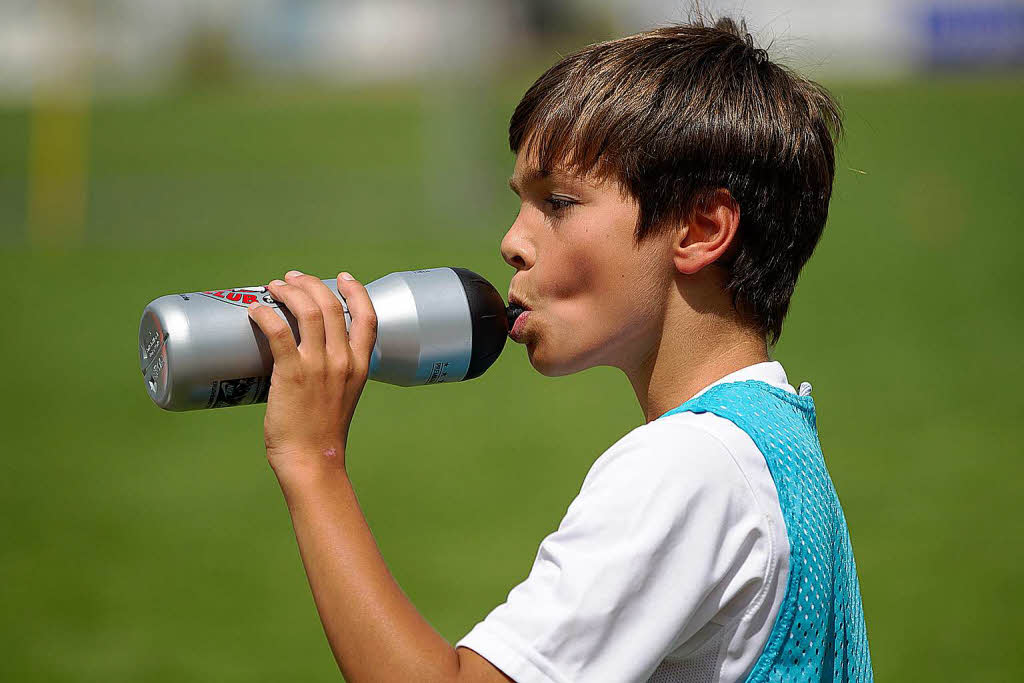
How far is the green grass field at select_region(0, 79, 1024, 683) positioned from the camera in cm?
666

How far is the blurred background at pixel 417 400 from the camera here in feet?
22.1

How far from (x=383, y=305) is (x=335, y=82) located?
55.3 m

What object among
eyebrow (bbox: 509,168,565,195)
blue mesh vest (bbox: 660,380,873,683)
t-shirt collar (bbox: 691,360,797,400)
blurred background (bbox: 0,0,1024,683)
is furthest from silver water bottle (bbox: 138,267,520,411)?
blurred background (bbox: 0,0,1024,683)

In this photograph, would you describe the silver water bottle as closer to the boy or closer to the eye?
the boy

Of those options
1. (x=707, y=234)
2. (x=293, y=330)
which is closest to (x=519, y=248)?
(x=707, y=234)

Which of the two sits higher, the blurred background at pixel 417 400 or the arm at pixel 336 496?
the arm at pixel 336 496

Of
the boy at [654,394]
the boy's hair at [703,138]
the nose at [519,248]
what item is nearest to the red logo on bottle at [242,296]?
the boy at [654,394]

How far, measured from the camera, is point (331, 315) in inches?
80.2

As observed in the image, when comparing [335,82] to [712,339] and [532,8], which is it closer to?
[532,8]

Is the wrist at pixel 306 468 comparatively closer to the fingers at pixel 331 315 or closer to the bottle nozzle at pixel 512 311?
the fingers at pixel 331 315

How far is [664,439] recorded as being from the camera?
184cm

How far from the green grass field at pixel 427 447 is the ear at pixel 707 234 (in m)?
4.35
